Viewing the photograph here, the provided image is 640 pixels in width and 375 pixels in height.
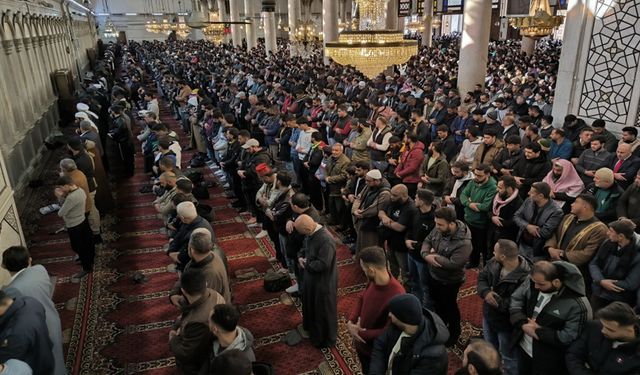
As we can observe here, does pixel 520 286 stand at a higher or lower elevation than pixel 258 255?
higher

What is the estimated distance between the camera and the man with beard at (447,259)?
3.81m

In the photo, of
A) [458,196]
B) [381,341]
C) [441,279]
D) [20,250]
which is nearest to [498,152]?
[458,196]

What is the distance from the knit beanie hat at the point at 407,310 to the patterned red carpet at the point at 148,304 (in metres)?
1.65

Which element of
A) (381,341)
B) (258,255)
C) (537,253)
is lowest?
(258,255)

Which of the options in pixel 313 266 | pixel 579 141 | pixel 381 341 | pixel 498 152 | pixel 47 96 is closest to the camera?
pixel 381 341

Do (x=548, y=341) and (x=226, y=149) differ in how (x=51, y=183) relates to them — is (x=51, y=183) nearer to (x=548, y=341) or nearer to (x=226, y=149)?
(x=226, y=149)

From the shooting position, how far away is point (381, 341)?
2.77 m

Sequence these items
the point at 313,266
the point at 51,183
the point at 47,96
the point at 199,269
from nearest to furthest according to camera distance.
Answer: the point at 199,269, the point at 313,266, the point at 51,183, the point at 47,96

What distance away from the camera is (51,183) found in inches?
354

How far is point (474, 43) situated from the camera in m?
10.4

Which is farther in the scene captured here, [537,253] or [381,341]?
[537,253]

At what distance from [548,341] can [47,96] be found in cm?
1328

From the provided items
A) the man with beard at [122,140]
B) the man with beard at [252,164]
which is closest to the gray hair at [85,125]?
the man with beard at [122,140]

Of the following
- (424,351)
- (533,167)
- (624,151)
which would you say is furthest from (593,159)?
(424,351)
